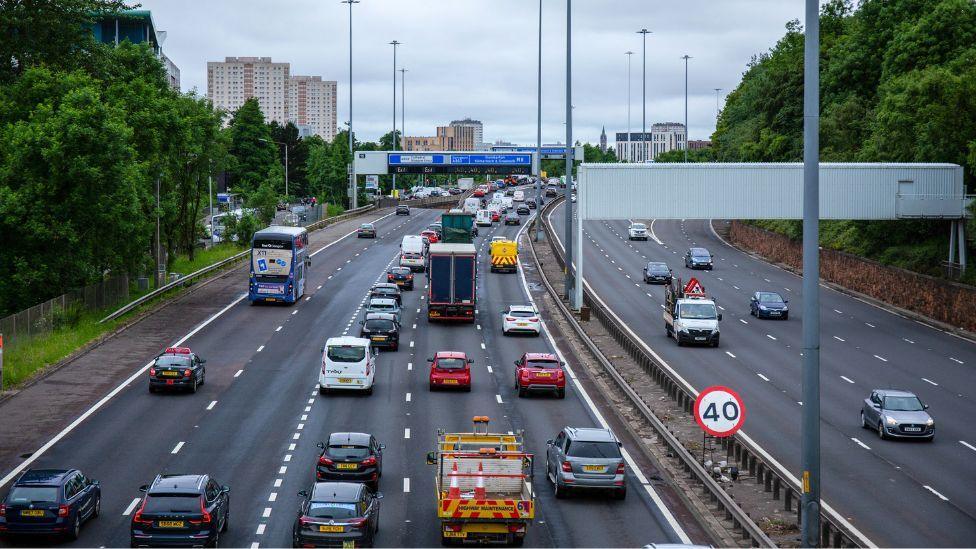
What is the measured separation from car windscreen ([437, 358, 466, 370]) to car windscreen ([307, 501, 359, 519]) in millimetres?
19484

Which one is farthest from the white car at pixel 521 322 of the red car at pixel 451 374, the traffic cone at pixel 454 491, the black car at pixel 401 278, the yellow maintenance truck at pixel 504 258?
the traffic cone at pixel 454 491

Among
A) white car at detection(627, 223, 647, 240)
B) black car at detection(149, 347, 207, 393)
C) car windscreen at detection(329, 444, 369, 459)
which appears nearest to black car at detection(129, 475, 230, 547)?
car windscreen at detection(329, 444, 369, 459)

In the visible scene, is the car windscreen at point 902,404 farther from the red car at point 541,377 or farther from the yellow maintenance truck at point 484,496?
the yellow maintenance truck at point 484,496

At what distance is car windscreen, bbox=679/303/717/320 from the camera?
5416 cm

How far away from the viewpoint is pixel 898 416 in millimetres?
35469

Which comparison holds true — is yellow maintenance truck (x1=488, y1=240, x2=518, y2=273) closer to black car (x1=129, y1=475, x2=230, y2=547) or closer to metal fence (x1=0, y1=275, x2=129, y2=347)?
metal fence (x1=0, y1=275, x2=129, y2=347)

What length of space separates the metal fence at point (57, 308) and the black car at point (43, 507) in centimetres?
2363

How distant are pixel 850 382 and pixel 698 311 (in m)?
10.3

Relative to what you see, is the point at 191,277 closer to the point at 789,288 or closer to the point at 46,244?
the point at 46,244

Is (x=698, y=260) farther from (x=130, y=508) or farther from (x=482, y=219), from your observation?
(x=130, y=508)

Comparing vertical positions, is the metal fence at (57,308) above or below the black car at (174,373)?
above

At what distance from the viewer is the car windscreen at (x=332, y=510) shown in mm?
22094

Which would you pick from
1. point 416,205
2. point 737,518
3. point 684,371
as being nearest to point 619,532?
point 737,518

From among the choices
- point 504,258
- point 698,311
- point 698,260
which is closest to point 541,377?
point 698,311
